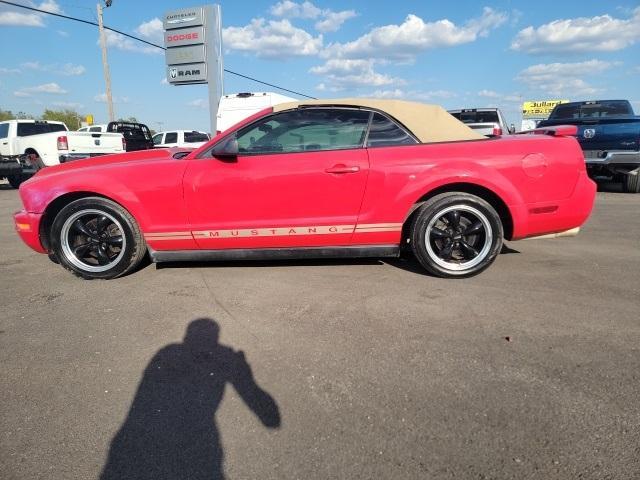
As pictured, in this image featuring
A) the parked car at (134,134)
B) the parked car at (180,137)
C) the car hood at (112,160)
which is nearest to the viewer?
the car hood at (112,160)

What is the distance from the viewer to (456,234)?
3734mm

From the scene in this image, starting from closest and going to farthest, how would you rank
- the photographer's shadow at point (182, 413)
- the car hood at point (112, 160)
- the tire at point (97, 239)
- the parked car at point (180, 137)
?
the photographer's shadow at point (182, 413), the tire at point (97, 239), the car hood at point (112, 160), the parked car at point (180, 137)

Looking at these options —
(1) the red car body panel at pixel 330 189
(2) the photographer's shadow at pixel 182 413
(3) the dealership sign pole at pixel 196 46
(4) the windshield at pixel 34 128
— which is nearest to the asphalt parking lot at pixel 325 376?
(2) the photographer's shadow at pixel 182 413

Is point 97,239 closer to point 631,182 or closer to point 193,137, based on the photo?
point 631,182

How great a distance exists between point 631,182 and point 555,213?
747cm

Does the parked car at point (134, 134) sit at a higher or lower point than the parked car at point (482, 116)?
lower

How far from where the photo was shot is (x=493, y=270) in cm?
402

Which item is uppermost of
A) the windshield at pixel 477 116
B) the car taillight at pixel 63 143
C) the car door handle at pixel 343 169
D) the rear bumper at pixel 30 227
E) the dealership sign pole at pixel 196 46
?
the dealership sign pole at pixel 196 46

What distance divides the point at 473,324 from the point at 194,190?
245cm

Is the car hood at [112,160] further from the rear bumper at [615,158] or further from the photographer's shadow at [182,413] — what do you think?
the rear bumper at [615,158]

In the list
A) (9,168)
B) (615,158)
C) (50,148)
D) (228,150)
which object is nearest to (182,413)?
(228,150)

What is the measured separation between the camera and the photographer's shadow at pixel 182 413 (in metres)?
1.76

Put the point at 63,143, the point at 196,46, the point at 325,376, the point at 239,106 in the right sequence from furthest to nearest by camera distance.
Answer: the point at 196,46 < the point at 63,143 < the point at 239,106 < the point at 325,376

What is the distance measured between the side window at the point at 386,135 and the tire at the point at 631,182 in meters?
8.01
